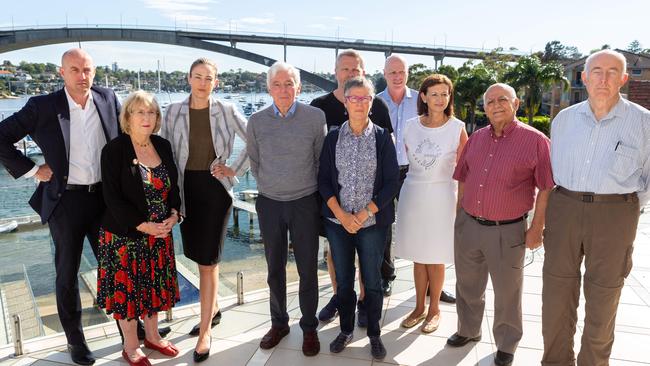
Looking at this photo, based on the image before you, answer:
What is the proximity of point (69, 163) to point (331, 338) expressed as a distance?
1675mm

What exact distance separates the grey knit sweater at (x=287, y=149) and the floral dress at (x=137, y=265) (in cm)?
48

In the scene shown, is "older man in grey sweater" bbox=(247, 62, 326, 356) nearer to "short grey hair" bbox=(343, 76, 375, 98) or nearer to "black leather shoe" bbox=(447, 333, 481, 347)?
"short grey hair" bbox=(343, 76, 375, 98)

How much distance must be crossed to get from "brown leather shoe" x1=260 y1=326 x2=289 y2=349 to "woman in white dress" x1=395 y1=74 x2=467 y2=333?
2.46ft

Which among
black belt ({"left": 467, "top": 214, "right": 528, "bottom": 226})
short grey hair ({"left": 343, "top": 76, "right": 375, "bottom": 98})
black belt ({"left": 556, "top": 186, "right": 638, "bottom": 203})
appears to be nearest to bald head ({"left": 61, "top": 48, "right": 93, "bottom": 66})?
short grey hair ({"left": 343, "top": 76, "right": 375, "bottom": 98})

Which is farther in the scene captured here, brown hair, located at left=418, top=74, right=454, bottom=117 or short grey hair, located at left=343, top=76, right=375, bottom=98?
brown hair, located at left=418, top=74, right=454, bottom=117

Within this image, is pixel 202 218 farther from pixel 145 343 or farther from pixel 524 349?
pixel 524 349

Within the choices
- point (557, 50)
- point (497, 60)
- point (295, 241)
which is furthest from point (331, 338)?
point (557, 50)

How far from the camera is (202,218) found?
7.80ft

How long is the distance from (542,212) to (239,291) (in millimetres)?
1971

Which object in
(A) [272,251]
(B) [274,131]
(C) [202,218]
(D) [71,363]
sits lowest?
(D) [71,363]

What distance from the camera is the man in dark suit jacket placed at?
2.24 m

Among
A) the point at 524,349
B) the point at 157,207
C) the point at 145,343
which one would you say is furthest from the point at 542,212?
the point at 145,343

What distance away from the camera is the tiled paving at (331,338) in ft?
7.72

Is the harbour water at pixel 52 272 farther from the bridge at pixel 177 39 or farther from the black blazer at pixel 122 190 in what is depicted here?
the bridge at pixel 177 39
